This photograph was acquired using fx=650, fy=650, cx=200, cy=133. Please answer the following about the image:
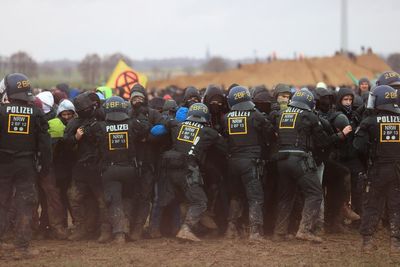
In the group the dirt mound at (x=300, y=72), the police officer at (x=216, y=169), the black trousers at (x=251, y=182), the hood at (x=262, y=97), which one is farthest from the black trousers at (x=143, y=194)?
the dirt mound at (x=300, y=72)

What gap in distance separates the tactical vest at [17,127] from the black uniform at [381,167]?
4659mm

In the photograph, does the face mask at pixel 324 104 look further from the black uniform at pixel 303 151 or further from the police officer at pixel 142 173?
the police officer at pixel 142 173

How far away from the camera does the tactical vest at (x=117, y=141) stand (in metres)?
9.84

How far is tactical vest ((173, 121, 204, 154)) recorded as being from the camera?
32.7ft

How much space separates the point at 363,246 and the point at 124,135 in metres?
3.87

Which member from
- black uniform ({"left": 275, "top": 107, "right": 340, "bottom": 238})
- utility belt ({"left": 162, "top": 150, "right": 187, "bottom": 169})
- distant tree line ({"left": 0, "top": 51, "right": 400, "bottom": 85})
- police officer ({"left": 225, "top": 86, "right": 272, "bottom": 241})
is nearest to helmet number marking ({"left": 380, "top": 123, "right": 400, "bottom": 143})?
black uniform ({"left": 275, "top": 107, "right": 340, "bottom": 238})

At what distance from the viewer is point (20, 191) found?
9.16 metres

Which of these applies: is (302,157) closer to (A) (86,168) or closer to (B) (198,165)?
(B) (198,165)

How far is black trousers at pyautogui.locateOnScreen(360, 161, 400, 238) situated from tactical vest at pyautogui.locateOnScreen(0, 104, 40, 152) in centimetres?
486

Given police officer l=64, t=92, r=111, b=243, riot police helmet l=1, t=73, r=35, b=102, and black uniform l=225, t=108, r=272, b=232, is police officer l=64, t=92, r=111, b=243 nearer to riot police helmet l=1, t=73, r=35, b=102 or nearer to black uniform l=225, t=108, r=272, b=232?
riot police helmet l=1, t=73, r=35, b=102

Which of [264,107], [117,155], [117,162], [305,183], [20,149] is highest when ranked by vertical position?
[264,107]

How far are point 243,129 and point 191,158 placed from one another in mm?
912

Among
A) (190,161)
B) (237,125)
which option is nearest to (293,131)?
(237,125)

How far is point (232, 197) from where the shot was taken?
33.8 feet
